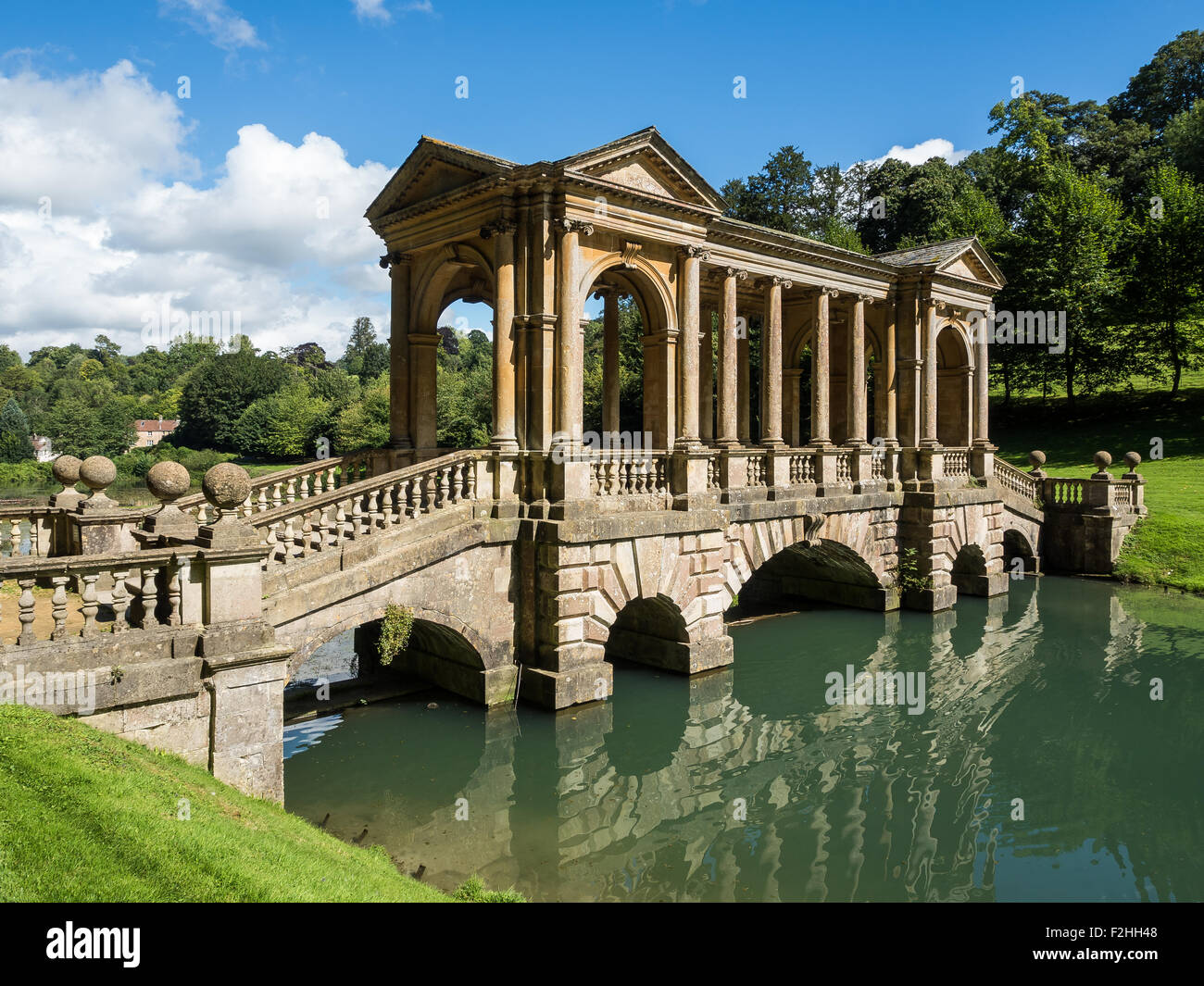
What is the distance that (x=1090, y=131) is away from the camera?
170ft

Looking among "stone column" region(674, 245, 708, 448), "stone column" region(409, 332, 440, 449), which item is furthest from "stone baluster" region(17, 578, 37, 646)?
"stone column" region(674, 245, 708, 448)

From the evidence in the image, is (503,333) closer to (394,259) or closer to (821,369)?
(394,259)

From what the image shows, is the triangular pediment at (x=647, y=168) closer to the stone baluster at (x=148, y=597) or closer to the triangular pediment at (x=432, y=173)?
the triangular pediment at (x=432, y=173)

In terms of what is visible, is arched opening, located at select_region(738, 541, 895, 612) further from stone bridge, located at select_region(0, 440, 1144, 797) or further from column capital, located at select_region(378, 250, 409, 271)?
column capital, located at select_region(378, 250, 409, 271)

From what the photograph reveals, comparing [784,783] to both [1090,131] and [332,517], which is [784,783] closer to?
[332,517]

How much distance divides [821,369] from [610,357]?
502 cm

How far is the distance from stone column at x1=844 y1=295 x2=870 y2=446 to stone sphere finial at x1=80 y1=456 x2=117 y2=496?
15.2 meters

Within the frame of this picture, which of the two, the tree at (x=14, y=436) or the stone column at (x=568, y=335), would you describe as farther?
the tree at (x=14, y=436)

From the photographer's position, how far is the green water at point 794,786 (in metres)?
9.01

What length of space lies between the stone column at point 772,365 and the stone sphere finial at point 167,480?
11.9 metres

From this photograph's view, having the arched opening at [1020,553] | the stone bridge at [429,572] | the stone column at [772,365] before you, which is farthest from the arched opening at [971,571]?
the stone column at [772,365]

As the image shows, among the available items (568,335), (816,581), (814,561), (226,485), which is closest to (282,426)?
(816,581)

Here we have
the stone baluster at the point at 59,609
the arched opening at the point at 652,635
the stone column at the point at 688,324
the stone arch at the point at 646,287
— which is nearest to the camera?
the stone baluster at the point at 59,609
